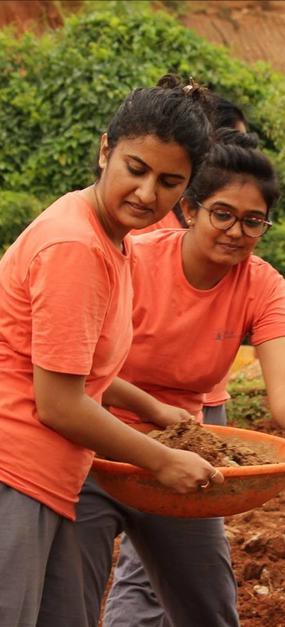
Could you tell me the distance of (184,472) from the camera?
2721 millimetres

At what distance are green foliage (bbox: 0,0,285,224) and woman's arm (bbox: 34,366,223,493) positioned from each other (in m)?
8.14

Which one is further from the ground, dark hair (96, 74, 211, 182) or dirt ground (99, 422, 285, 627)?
dark hair (96, 74, 211, 182)

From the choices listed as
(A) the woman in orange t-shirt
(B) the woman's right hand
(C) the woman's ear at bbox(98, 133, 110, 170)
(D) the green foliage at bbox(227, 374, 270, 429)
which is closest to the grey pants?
(A) the woman in orange t-shirt

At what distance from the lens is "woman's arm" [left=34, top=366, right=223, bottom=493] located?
2557 millimetres

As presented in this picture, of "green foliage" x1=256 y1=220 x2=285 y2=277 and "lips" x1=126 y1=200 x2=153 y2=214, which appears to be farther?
"green foliage" x1=256 y1=220 x2=285 y2=277

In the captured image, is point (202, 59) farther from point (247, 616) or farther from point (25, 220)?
point (247, 616)

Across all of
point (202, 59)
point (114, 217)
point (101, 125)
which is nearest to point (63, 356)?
point (114, 217)

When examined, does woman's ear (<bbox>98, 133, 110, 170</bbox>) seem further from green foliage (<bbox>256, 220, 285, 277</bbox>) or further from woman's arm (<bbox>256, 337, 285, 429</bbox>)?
green foliage (<bbox>256, 220, 285, 277</bbox>)

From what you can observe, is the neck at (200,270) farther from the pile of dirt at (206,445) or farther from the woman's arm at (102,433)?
the woman's arm at (102,433)

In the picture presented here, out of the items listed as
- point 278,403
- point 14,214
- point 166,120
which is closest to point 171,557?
point 278,403

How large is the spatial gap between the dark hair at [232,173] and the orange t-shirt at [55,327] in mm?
707

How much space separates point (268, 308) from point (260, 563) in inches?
67.6

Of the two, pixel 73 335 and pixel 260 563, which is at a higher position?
pixel 73 335

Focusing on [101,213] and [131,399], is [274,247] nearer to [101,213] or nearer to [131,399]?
[131,399]
